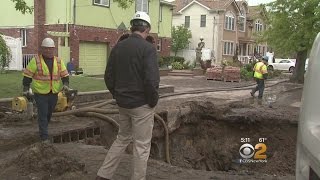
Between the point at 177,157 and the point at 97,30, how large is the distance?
18.7 m

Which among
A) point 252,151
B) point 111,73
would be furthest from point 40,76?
point 252,151

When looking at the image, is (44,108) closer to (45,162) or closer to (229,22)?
(45,162)

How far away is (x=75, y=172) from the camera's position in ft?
18.5

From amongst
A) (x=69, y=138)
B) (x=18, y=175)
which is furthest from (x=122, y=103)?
(x=69, y=138)

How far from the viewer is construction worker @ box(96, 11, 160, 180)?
5035 mm

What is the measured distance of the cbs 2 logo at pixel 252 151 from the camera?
11289mm

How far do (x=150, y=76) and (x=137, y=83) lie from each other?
0.65 ft

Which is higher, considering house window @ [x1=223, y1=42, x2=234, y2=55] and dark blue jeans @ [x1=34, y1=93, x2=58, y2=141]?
house window @ [x1=223, y1=42, x2=234, y2=55]

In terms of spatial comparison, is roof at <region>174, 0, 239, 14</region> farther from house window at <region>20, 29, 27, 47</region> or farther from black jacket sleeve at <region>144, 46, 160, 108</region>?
black jacket sleeve at <region>144, 46, 160, 108</region>

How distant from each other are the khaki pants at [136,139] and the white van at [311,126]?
7.27 feet

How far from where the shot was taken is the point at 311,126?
3008mm

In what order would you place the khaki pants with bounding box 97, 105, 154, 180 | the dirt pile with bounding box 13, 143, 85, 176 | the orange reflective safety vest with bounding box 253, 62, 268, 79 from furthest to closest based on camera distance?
the orange reflective safety vest with bounding box 253, 62, 268, 79, the dirt pile with bounding box 13, 143, 85, 176, the khaki pants with bounding box 97, 105, 154, 180

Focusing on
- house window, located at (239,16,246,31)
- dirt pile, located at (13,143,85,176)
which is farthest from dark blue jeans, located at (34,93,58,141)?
house window, located at (239,16,246,31)

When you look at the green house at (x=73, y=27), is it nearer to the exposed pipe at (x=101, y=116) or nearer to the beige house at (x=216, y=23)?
the exposed pipe at (x=101, y=116)
